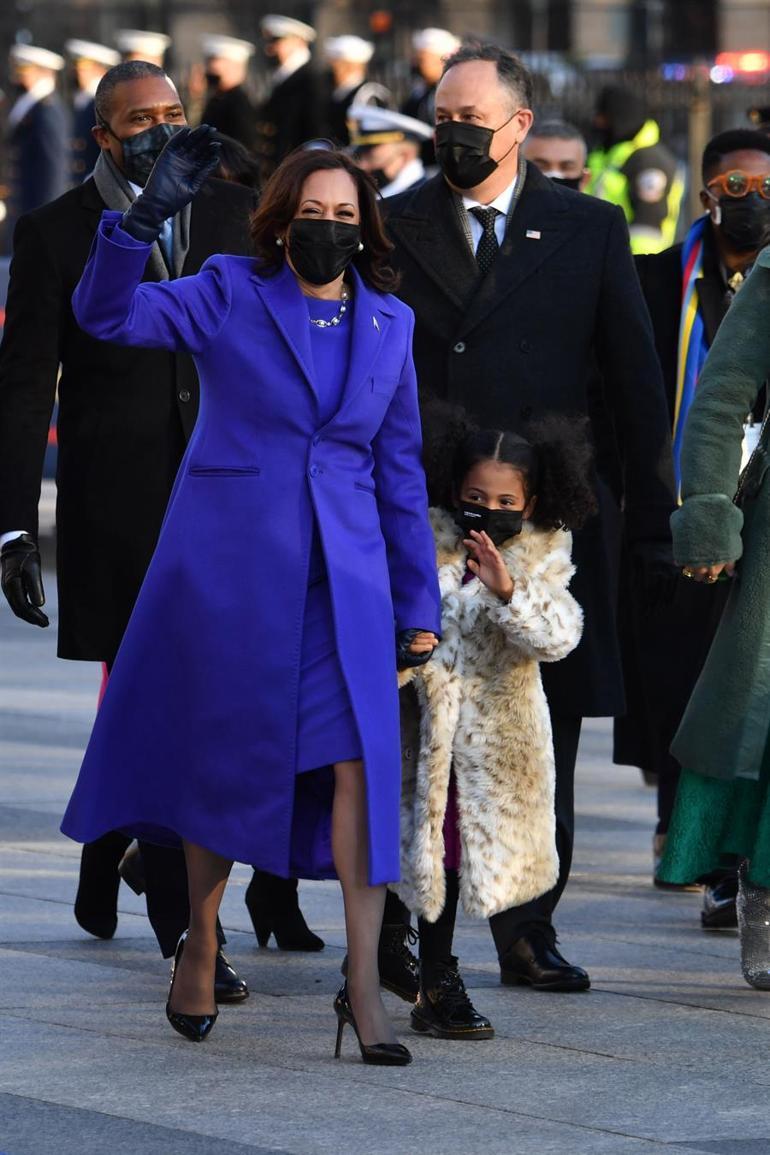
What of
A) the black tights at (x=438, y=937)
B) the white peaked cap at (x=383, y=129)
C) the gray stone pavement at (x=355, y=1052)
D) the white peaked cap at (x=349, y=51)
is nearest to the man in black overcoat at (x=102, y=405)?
the gray stone pavement at (x=355, y=1052)

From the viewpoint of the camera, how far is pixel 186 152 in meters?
5.21

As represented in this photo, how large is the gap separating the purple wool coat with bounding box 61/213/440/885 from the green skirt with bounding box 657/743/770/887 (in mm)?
1045

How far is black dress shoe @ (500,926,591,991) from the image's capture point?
6.16 m

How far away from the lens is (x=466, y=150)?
625 centimetres

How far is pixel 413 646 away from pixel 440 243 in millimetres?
1239

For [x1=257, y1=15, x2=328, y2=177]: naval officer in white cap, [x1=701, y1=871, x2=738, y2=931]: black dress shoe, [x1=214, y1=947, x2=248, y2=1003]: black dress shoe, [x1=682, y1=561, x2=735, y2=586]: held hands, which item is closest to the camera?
[x1=214, y1=947, x2=248, y2=1003]: black dress shoe

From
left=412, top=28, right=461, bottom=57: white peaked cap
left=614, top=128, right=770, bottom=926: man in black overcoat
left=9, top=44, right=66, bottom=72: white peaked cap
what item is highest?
left=9, top=44, right=66, bottom=72: white peaked cap

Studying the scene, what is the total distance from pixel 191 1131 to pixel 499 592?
4.84 feet

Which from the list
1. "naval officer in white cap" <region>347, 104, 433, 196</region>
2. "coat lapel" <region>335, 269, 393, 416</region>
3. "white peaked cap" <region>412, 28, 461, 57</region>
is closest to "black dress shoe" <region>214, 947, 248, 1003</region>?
"coat lapel" <region>335, 269, 393, 416</region>

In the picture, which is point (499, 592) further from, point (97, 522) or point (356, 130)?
point (356, 130)

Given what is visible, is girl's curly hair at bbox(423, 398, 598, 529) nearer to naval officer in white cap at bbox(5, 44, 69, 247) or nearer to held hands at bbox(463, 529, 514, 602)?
held hands at bbox(463, 529, 514, 602)

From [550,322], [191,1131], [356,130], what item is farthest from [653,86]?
[191,1131]

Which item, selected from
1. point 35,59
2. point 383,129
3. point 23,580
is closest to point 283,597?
point 23,580

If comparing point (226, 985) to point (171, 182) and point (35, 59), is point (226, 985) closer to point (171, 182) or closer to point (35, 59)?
point (171, 182)
